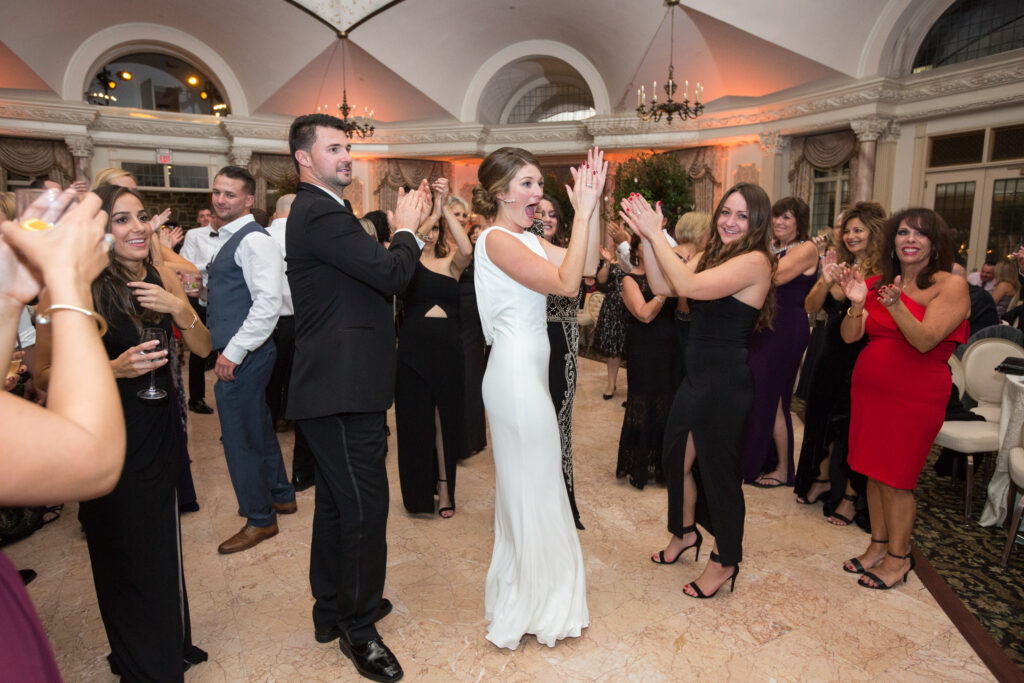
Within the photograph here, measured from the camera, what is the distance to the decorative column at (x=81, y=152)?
11.8 metres

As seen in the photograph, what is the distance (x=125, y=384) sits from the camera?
72.9 inches

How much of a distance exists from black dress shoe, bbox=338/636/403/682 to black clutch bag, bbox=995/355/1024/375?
357 cm

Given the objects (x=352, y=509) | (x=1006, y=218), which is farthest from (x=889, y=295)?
(x=1006, y=218)

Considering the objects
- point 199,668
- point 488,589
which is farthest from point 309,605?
point 488,589

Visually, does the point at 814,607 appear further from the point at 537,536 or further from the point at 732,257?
the point at 732,257

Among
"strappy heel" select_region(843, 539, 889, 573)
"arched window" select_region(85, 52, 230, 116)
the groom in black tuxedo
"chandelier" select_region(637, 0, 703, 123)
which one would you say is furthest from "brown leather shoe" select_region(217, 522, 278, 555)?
"arched window" select_region(85, 52, 230, 116)

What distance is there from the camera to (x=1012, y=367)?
3.47 meters

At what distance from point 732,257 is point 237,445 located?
2527 mm

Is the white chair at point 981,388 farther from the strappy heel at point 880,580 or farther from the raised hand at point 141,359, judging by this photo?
the raised hand at point 141,359

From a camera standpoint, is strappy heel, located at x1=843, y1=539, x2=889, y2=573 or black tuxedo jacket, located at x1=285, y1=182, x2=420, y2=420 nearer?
black tuxedo jacket, located at x1=285, y1=182, x2=420, y2=420

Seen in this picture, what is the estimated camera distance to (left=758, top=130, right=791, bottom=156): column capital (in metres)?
11.0

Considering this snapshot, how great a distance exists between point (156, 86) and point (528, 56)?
26.5 feet

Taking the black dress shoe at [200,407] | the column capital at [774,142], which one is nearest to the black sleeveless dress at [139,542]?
the black dress shoe at [200,407]

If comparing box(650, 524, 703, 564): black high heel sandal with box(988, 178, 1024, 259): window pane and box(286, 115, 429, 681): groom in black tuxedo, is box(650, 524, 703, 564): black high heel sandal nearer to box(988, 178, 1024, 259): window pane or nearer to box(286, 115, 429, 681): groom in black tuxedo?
box(286, 115, 429, 681): groom in black tuxedo
